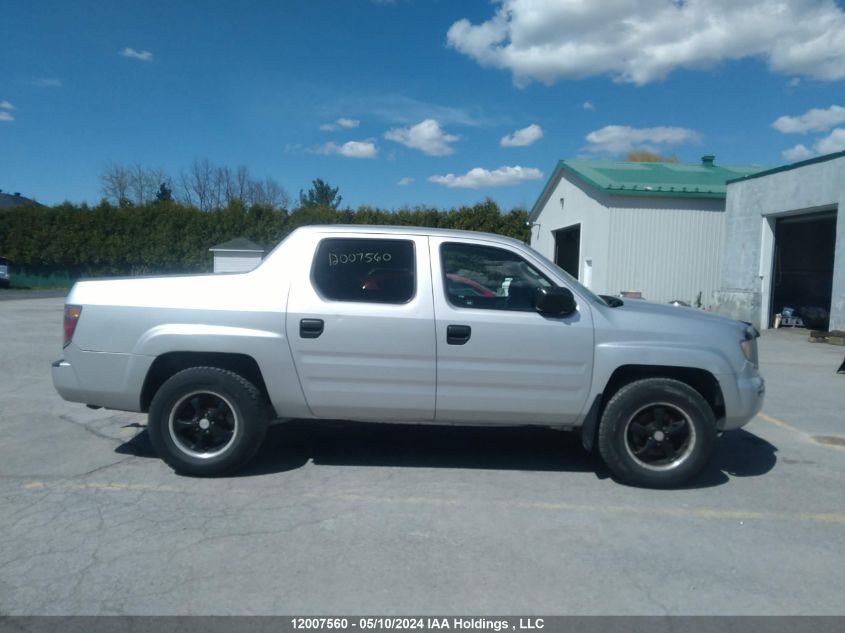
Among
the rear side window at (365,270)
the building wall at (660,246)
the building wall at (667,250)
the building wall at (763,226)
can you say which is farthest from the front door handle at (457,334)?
the building wall at (667,250)

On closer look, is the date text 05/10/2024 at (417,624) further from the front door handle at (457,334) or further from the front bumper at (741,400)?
the front bumper at (741,400)

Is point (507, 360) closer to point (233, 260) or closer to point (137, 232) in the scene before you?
point (233, 260)

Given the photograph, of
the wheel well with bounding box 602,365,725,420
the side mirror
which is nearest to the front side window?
the side mirror

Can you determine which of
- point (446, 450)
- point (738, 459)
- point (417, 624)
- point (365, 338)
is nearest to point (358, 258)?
point (365, 338)

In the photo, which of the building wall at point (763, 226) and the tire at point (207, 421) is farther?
the building wall at point (763, 226)

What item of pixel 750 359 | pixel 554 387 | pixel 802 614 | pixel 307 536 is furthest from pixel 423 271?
pixel 802 614

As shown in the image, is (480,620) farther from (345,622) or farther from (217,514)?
(217,514)

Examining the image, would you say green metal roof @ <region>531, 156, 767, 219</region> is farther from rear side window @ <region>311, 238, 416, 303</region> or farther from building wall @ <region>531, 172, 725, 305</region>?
rear side window @ <region>311, 238, 416, 303</region>

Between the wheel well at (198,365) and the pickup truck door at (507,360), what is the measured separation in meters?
1.43

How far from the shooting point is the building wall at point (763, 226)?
15.9 metres

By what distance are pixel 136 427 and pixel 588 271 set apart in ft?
62.6

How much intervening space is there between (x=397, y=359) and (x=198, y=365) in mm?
1562

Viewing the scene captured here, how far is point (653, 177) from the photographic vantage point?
23734 millimetres

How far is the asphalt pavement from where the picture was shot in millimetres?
3584
